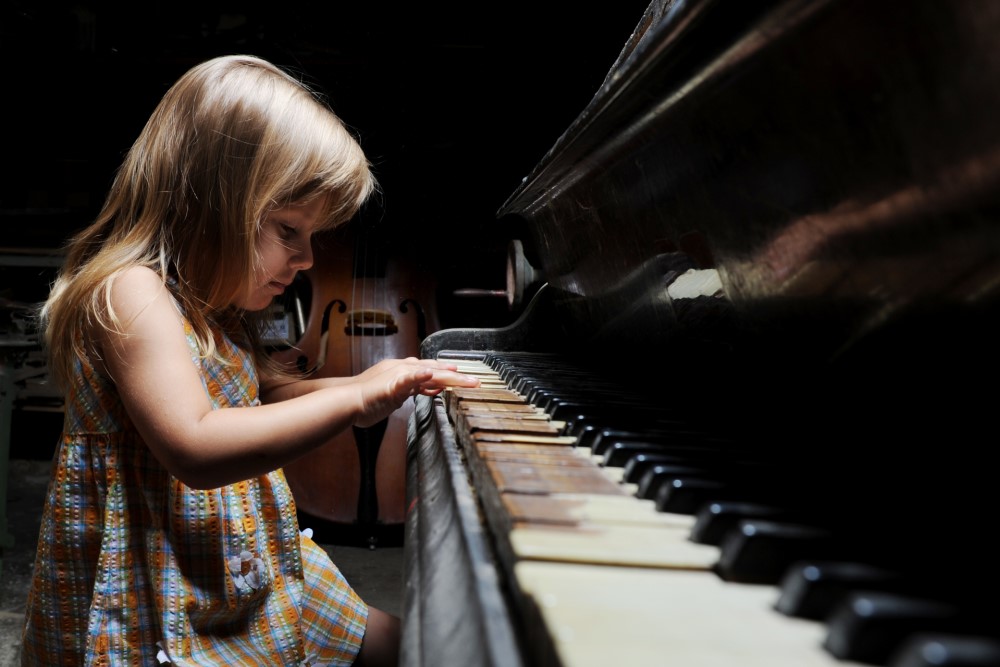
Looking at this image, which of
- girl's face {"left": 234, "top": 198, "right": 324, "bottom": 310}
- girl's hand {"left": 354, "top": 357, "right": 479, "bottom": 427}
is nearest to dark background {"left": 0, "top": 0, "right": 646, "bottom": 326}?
girl's face {"left": 234, "top": 198, "right": 324, "bottom": 310}

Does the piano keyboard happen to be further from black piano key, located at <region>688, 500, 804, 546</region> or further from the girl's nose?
the girl's nose

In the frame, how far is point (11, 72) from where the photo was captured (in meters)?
4.00

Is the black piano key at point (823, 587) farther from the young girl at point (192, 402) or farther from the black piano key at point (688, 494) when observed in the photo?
the young girl at point (192, 402)

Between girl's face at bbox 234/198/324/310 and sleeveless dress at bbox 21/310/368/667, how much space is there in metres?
0.14

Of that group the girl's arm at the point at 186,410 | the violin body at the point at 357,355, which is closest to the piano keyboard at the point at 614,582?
the girl's arm at the point at 186,410

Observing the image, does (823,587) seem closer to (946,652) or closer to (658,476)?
(946,652)

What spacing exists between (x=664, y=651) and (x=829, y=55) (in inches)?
18.3

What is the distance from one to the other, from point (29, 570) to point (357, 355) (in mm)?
1347

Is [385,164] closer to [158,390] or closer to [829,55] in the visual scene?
[158,390]

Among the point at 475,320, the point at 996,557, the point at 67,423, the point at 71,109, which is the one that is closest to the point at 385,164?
the point at 475,320

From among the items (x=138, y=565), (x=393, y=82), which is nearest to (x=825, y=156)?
(x=138, y=565)

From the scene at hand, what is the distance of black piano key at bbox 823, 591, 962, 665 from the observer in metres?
0.34

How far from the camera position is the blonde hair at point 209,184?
1171mm

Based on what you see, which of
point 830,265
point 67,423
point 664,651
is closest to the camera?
point 664,651
